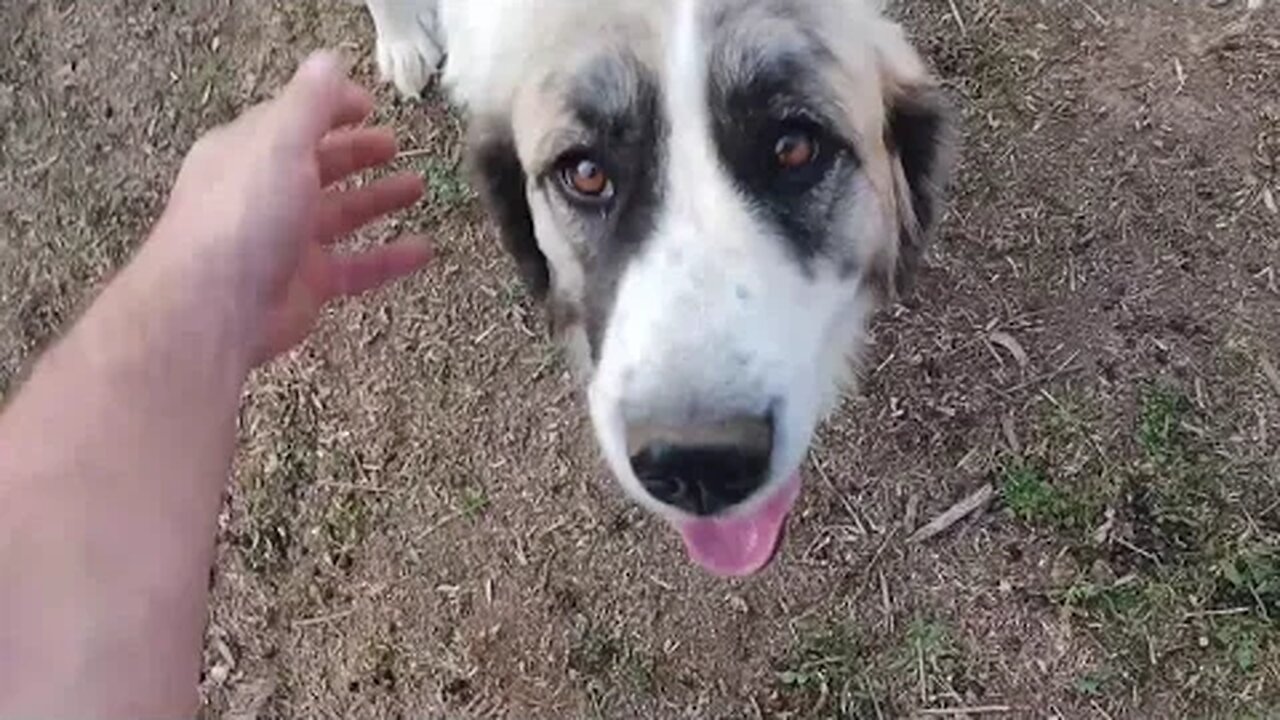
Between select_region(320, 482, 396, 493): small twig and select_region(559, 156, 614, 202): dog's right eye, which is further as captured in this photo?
select_region(320, 482, 396, 493): small twig

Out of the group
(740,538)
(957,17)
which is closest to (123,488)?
(740,538)

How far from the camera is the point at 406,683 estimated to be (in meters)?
3.58

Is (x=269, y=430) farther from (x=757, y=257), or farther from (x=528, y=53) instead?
(x=757, y=257)

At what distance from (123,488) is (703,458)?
729 mm

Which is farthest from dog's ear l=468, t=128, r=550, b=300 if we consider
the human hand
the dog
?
the human hand

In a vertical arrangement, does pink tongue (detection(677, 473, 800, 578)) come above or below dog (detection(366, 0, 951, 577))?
below

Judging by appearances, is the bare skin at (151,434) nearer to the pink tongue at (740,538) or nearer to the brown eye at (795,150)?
the brown eye at (795,150)

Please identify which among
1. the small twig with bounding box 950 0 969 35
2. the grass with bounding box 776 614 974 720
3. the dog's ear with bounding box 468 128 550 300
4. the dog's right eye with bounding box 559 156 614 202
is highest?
the dog's right eye with bounding box 559 156 614 202

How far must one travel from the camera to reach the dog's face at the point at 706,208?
2287 millimetres

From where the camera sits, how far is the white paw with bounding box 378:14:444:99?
3682mm

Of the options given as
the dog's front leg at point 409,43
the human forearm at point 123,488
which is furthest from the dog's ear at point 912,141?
the dog's front leg at point 409,43

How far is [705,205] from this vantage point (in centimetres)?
236

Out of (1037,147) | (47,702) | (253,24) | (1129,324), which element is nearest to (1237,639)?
(1129,324)

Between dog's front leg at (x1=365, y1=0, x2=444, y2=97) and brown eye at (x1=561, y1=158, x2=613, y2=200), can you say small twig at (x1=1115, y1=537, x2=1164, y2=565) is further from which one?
dog's front leg at (x1=365, y1=0, x2=444, y2=97)
